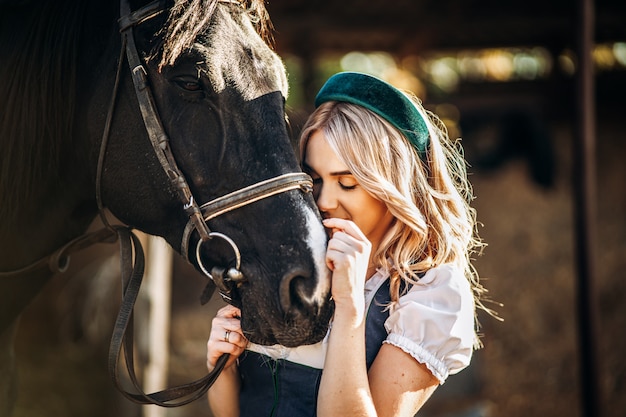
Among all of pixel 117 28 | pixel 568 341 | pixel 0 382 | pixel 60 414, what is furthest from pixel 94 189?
pixel 568 341

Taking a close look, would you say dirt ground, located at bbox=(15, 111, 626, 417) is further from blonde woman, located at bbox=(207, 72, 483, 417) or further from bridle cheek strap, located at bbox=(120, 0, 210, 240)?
bridle cheek strap, located at bbox=(120, 0, 210, 240)

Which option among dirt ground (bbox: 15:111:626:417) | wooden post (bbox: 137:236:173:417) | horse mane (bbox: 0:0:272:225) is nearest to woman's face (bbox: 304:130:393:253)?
horse mane (bbox: 0:0:272:225)

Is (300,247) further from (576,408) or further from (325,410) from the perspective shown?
(576,408)

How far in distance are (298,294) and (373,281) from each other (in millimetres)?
316

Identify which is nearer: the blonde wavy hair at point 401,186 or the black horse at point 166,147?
the black horse at point 166,147

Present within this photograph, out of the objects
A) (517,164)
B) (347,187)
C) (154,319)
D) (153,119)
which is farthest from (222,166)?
(517,164)

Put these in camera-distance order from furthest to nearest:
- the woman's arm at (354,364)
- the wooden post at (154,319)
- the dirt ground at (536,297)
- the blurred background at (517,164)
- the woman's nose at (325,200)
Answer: the dirt ground at (536,297) < the blurred background at (517,164) < the wooden post at (154,319) < the woman's nose at (325,200) < the woman's arm at (354,364)

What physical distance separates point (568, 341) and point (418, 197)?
4486mm

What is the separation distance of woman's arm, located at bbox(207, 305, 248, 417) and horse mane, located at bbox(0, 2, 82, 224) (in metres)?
0.64

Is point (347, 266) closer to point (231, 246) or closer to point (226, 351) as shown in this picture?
point (231, 246)

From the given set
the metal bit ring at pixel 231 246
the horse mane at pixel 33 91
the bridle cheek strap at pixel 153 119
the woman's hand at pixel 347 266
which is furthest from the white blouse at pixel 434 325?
the horse mane at pixel 33 91

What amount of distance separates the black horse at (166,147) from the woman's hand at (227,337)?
0.12m

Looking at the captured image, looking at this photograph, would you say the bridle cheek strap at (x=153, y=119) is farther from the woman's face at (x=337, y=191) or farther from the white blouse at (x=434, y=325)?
the white blouse at (x=434, y=325)

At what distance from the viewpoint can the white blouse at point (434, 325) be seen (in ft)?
4.74
